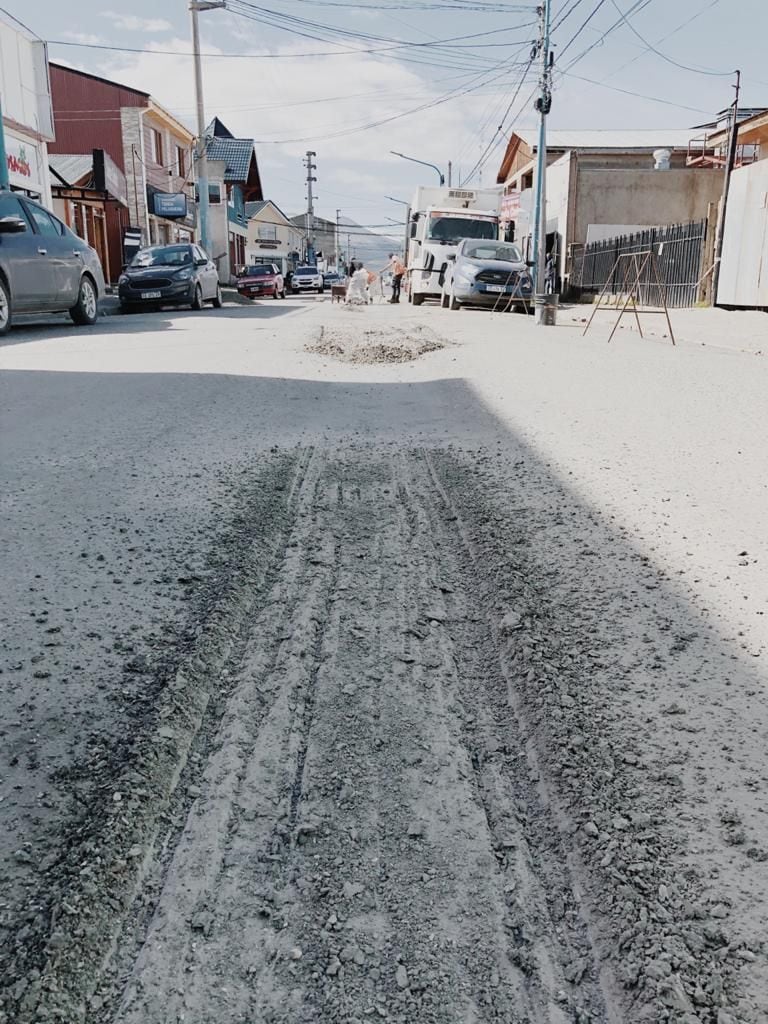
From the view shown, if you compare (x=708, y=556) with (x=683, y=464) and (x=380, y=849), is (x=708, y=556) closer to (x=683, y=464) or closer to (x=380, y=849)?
(x=683, y=464)

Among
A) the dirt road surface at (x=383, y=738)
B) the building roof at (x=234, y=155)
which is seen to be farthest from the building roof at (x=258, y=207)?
the dirt road surface at (x=383, y=738)

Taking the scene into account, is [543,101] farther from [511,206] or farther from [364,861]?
[364,861]

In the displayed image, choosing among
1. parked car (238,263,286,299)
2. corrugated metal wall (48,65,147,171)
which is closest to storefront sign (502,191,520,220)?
parked car (238,263,286,299)

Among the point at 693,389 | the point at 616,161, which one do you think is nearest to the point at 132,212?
the point at 616,161

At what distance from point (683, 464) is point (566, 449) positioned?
0.75 m

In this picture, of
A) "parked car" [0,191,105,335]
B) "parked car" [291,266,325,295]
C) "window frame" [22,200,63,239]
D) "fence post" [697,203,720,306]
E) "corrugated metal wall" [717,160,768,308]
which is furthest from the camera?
"parked car" [291,266,325,295]

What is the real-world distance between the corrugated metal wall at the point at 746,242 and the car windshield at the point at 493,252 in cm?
513

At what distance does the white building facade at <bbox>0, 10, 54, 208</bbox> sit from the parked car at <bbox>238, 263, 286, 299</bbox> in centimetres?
1254

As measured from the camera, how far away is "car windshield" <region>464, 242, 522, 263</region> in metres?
23.7

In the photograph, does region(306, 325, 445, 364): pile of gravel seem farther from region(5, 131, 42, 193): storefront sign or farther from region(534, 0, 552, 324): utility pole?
region(5, 131, 42, 193): storefront sign

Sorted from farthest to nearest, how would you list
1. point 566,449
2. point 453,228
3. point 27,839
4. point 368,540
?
point 453,228, point 566,449, point 368,540, point 27,839

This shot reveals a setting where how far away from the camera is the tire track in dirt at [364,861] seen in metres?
1.58

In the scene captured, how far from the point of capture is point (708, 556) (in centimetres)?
373

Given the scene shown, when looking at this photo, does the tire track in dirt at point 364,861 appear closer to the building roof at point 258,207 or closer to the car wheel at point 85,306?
the car wheel at point 85,306
